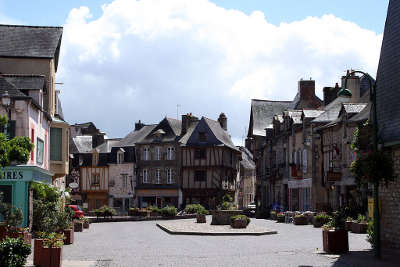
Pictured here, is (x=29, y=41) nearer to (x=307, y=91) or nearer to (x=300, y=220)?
(x=300, y=220)

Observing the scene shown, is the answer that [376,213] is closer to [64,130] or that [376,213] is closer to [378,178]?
[378,178]

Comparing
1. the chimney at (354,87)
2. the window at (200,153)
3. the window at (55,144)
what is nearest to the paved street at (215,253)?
the window at (55,144)

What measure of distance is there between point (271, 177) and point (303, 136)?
11.2 m

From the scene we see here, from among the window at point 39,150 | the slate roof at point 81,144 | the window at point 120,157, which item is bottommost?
the window at point 39,150

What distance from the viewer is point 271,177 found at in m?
55.3

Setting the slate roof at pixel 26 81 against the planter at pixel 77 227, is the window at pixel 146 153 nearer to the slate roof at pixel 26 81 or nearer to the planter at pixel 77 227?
the planter at pixel 77 227

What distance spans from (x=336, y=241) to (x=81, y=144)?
54572mm

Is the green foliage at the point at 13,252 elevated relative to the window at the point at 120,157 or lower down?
lower down

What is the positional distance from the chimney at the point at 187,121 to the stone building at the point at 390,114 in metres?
46.4

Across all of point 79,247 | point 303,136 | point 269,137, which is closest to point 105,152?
point 269,137

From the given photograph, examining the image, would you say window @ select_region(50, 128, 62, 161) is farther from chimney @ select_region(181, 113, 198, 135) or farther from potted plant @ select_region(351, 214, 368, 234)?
chimney @ select_region(181, 113, 198, 135)

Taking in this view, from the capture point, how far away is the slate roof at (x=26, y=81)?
92.8 ft

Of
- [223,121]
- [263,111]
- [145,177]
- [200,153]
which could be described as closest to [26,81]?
[200,153]

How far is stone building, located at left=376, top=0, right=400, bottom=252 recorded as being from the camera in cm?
1808
